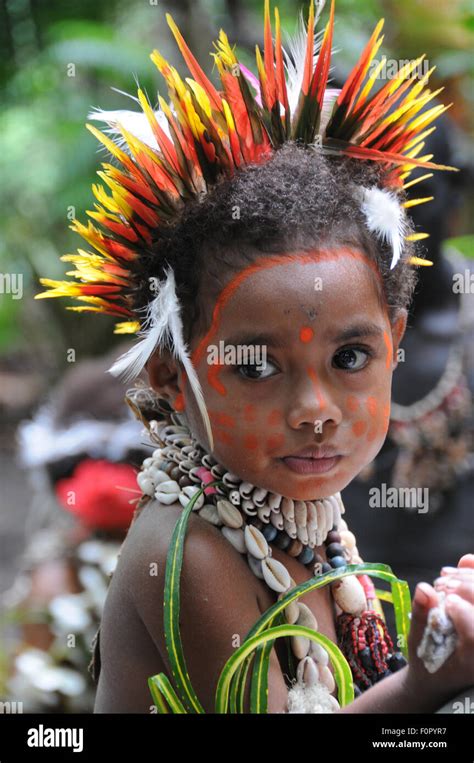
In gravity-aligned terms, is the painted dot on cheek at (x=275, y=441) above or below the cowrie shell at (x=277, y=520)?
above

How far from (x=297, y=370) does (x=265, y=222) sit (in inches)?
6.9

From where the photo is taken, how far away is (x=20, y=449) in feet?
7.30

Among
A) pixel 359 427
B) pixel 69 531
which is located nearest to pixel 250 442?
pixel 359 427

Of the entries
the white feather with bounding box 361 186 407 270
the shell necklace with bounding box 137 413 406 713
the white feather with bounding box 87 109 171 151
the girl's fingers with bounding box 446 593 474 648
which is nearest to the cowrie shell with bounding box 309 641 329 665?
the shell necklace with bounding box 137 413 406 713

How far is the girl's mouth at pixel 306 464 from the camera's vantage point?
3.68ft

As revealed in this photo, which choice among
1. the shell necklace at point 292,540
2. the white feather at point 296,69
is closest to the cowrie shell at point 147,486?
the shell necklace at point 292,540

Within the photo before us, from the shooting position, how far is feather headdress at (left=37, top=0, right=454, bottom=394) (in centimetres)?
112

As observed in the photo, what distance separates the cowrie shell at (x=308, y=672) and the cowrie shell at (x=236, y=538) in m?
0.16

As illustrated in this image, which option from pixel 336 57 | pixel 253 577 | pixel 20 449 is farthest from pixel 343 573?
pixel 20 449

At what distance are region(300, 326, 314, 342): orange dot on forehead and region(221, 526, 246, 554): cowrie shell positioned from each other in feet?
0.82

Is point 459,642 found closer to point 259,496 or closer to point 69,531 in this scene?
point 259,496

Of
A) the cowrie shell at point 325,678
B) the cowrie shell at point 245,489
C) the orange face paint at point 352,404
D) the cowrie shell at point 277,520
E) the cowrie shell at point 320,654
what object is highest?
the orange face paint at point 352,404

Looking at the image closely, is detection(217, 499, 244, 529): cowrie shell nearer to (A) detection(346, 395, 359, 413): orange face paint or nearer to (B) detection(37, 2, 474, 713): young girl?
(B) detection(37, 2, 474, 713): young girl

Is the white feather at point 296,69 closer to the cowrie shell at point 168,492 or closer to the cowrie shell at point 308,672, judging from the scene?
the cowrie shell at point 168,492
